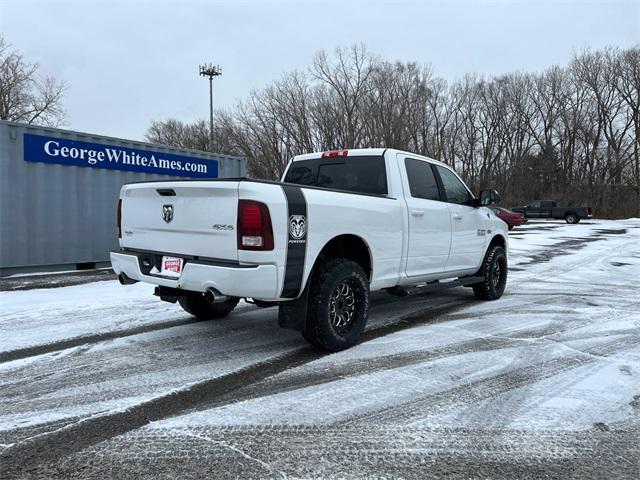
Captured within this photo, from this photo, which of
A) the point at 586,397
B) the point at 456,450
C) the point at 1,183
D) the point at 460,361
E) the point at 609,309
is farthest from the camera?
the point at 1,183

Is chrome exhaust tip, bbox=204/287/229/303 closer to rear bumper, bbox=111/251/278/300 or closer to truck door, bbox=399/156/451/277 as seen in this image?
rear bumper, bbox=111/251/278/300

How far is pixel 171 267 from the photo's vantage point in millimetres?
4250

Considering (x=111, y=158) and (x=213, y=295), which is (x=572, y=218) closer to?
(x=111, y=158)

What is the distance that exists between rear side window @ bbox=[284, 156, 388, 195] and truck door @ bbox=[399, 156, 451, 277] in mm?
302

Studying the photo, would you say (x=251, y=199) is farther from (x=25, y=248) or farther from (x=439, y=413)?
(x=25, y=248)

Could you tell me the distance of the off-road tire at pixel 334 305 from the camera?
168 inches

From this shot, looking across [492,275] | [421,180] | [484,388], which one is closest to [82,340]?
[484,388]

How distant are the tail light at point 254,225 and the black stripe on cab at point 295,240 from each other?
21 centimetres

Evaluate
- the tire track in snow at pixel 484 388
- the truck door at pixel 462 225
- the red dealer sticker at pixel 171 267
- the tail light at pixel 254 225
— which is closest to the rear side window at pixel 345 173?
the truck door at pixel 462 225

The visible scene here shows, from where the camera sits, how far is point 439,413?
3.24 metres

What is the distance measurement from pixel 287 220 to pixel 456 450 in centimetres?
205

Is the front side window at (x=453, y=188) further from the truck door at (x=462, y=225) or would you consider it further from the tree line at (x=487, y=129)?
the tree line at (x=487, y=129)

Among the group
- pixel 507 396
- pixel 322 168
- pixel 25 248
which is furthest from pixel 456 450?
pixel 25 248

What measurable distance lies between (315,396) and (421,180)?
3223 mm
